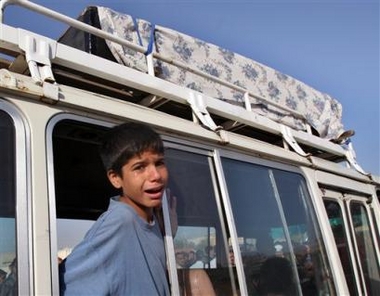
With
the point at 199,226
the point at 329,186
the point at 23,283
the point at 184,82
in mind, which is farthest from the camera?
the point at 329,186

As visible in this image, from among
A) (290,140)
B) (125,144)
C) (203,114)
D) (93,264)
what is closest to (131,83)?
(203,114)

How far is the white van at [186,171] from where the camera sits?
1.70m

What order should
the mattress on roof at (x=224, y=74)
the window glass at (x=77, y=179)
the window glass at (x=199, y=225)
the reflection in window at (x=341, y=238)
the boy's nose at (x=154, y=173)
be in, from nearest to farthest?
the boy's nose at (x=154, y=173), the window glass at (x=77, y=179), the window glass at (x=199, y=225), the mattress on roof at (x=224, y=74), the reflection in window at (x=341, y=238)

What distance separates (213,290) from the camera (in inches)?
91.1

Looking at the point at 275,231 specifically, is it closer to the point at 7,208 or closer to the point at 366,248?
the point at 366,248

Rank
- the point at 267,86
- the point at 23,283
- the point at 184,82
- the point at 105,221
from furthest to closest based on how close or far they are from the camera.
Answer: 1. the point at 267,86
2. the point at 184,82
3. the point at 105,221
4. the point at 23,283

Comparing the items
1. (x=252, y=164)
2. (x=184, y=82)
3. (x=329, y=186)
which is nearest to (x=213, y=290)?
(x=252, y=164)

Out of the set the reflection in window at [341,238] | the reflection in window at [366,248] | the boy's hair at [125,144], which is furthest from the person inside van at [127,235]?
the reflection in window at [366,248]

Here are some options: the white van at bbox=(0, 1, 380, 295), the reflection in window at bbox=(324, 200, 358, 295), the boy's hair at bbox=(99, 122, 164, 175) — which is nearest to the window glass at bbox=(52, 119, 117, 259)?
the white van at bbox=(0, 1, 380, 295)

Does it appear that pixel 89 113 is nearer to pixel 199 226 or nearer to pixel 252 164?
pixel 199 226

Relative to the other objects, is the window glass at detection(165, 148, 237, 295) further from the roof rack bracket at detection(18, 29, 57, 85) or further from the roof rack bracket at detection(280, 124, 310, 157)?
the roof rack bracket at detection(280, 124, 310, 157)

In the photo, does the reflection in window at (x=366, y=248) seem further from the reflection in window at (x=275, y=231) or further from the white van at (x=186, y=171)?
the reflection in window at (x=275, y=231)

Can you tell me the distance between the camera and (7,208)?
1651mm

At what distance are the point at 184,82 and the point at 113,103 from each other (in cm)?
113
